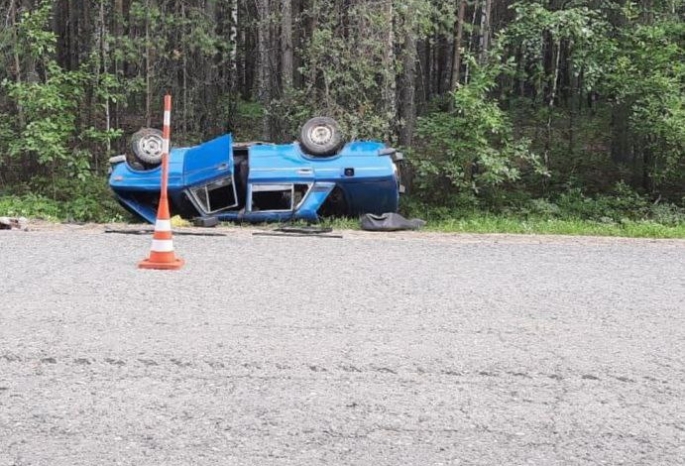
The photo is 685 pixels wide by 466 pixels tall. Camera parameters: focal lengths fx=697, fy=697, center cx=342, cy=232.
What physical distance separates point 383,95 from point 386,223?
4840 millimetres

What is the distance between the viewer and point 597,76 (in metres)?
16.1

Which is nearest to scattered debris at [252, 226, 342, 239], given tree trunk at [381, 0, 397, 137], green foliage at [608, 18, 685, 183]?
tree trunk at [381, 0, 397, 137]

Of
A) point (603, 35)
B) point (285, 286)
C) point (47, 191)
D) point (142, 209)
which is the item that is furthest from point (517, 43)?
point (285, 286)

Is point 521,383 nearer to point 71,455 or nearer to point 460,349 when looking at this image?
point 460,349

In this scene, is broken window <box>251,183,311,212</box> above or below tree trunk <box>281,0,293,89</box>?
below

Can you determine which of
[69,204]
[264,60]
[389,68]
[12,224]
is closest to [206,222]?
[12,224]

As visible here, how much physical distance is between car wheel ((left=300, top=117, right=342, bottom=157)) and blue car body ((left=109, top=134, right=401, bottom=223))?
13 cm

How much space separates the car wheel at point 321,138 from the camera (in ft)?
38.8

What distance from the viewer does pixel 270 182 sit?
11.7 meters

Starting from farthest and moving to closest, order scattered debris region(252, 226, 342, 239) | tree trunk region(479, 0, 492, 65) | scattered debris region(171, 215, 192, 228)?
tree trunk region(479, 0, 492, 65)
scattered debris region(171, 215, 192, 228)
scattered debris region(252, 226, 342, 239)

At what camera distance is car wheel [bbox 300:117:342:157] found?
11.8m

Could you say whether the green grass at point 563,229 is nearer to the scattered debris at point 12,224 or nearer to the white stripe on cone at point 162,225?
the white stripe on cone at point 162,225

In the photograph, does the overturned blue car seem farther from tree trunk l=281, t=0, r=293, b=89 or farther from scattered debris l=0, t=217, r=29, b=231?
tree trunk l=281, t=0, r=293, b=89

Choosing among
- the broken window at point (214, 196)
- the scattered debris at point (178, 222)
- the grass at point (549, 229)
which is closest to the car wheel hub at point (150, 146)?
the broken window at point (214, 196)
